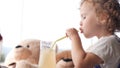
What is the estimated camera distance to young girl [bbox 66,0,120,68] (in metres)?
1.01

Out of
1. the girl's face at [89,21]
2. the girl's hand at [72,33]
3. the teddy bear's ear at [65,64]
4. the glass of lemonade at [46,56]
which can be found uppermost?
the girl's face at [89,21]

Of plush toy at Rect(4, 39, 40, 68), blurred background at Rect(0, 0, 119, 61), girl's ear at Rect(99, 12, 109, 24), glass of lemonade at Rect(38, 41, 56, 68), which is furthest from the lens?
blurred background at Rect(0, 0, 119, 61)

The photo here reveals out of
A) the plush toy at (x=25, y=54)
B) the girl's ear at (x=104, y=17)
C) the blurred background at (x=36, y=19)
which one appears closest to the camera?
the girl's ear at (x=104, y=17)

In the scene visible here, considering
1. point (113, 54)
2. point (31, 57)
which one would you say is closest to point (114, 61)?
point (113, 54)

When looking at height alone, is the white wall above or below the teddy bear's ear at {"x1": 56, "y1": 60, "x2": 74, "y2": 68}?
above

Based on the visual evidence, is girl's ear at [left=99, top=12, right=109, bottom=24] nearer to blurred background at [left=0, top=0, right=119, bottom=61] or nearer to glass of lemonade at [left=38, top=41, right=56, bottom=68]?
glass of lemonade at [left=38, top=41, right=56, bottom=68]

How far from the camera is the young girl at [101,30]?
3.32 ft

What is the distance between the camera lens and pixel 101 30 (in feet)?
3.65

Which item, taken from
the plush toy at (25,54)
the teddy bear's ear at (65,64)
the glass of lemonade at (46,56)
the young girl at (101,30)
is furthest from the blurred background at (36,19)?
the glass of lemonade at (46,56)

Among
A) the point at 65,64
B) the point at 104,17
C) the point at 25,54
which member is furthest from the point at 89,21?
the point at 25,54

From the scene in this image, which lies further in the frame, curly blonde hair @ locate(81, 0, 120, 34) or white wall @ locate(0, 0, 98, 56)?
white wall @ locate(0, 0, 98, 56)

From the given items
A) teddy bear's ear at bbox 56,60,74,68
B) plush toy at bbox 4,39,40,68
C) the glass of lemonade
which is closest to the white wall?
plush toy at bbox 4,39,40,68

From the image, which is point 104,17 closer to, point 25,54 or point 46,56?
point 46,56

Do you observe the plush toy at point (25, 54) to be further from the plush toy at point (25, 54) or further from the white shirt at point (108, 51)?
the white shirt at point (108, 51)
